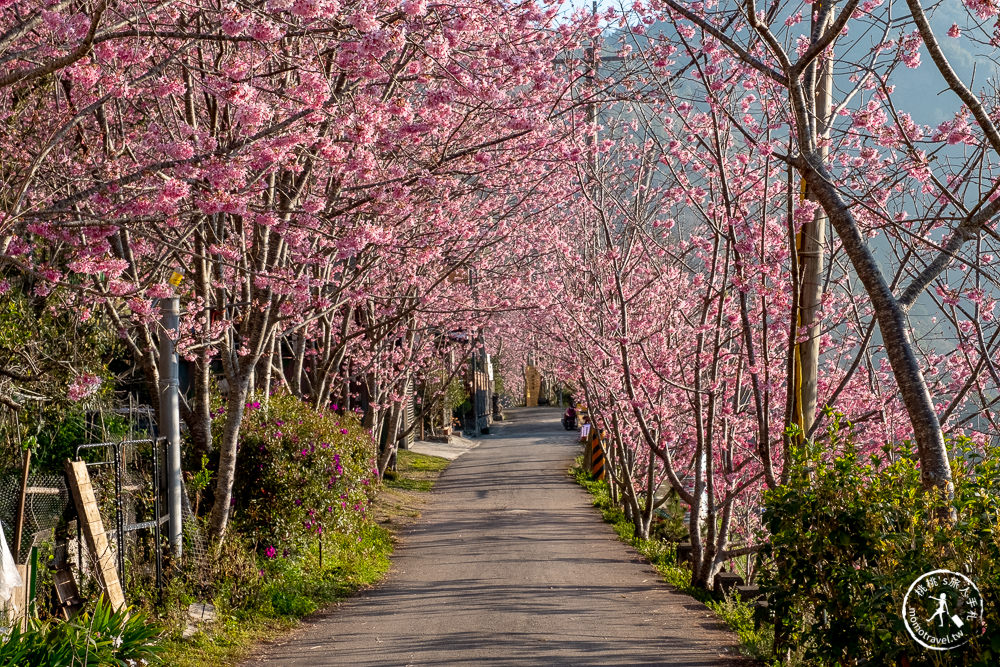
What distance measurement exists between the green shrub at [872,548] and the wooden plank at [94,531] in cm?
513

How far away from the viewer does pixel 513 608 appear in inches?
368

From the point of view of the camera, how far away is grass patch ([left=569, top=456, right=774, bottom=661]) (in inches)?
301

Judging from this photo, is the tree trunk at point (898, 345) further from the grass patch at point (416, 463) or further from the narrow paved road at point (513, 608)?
Answer: the grass patch at point (416, 463)

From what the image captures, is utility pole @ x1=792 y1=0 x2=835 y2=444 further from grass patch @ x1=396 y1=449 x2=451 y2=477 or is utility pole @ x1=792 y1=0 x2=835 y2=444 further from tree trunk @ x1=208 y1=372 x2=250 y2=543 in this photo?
grass patch @ x1=396 y1=449 x2=451 y2=477

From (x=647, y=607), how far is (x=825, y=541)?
4.58 metres

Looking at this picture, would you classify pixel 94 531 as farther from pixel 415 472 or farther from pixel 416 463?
pixel 416 463

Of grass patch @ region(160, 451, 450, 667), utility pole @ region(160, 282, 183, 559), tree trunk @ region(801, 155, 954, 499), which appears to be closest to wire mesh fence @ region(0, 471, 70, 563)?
utility pole @ region(160, 282, 183, 559)

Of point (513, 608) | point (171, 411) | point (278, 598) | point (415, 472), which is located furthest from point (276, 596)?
point (415, 472)

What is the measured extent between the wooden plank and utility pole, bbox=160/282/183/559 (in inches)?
40.8

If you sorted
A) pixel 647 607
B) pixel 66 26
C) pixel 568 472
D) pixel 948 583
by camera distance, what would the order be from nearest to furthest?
pixel 948 583 → pixel 66 26 → pixel 647 607 → pixel 568 472

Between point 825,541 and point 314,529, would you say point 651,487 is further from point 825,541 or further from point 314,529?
point 825,541

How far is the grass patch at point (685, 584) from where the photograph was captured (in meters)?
7.65

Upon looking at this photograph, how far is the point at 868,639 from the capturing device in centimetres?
506

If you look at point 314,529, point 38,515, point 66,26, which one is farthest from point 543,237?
point 66,26
